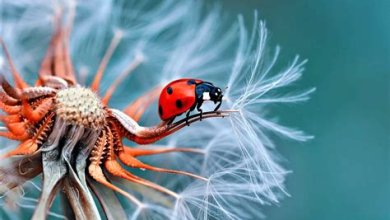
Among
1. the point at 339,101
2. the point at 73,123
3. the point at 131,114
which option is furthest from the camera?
the point at 339,101

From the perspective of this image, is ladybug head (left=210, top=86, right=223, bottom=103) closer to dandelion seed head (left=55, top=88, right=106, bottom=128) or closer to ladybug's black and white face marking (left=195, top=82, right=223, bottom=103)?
ladybug's black and white face marking (left=195, top=82, right=223, bottom=103)

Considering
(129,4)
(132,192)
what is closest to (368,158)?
(129,4)

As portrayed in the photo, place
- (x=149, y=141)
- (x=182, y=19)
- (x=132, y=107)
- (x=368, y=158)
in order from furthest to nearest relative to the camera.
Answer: (x=368, y=158), (x=182, y=19), (x=132, y=107), (x=149, y=141)

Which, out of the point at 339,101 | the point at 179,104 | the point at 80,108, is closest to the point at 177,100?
the point at 179,104

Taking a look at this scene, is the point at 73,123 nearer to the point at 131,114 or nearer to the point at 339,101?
the point at 131,114

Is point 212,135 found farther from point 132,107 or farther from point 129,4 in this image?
point 129,4

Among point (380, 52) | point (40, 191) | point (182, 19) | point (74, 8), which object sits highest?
Result: point (380, 52)

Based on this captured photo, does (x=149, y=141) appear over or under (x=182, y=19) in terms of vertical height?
under
